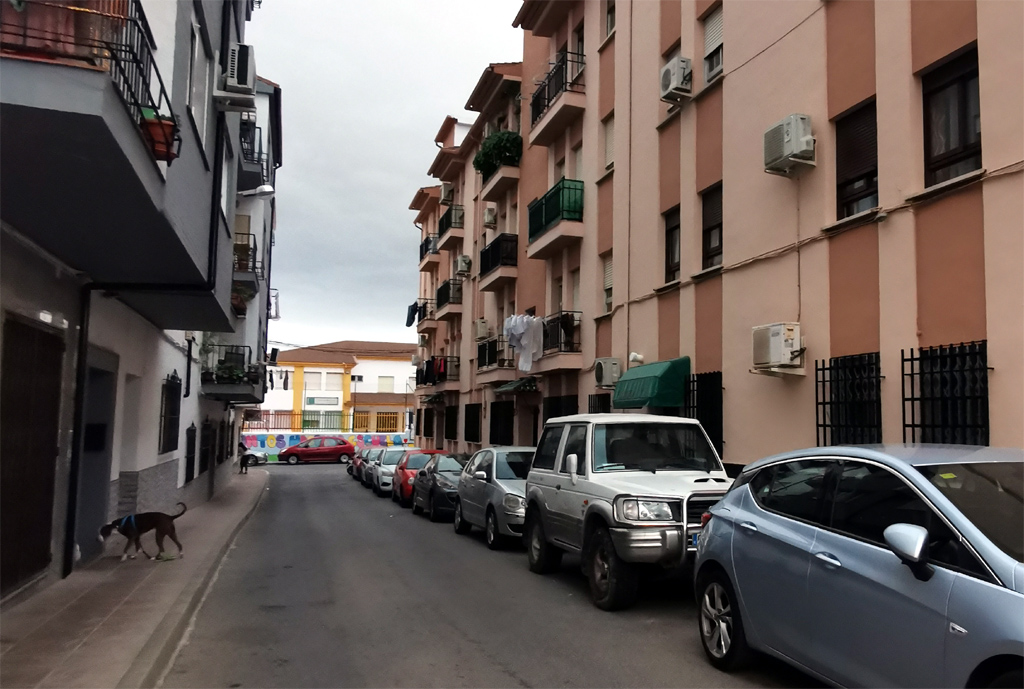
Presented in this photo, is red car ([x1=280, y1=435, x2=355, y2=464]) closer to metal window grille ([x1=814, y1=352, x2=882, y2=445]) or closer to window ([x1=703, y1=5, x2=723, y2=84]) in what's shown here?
window ([x1=703, y1=5, x2=723, y2=84])

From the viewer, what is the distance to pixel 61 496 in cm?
938

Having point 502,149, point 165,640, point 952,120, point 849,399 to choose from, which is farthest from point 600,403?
point 165,640

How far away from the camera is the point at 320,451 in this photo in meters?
50.5

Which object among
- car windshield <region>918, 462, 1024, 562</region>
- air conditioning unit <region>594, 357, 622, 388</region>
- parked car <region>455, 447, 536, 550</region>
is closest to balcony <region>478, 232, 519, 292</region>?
air conditioning unit <region>594, 357, 622, 388</region>

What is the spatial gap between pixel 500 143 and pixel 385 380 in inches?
2166

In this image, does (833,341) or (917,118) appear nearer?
(917,118)

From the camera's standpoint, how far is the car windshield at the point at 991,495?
13.1 ft

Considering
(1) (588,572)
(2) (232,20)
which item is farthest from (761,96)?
(2) (232,20)

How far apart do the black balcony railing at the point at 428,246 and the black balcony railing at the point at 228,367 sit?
48.7 ft

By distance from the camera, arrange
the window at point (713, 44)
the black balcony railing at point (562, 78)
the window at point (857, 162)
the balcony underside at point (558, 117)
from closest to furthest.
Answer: the window at point (857, 162) → the window at point (713, 44) → the balcony underside at point (558, 117) → the black balcony railing at point (562, 78)

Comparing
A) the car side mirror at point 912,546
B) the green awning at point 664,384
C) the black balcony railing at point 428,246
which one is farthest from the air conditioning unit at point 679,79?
the black balcony railing at point 428,246

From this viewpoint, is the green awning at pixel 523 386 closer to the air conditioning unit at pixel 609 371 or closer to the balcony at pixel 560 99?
the air conditioning unit at pixel 609 371

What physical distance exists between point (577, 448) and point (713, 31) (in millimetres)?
8137

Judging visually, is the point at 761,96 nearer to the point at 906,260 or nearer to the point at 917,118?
the point at 917,118
